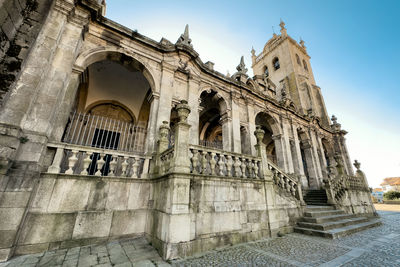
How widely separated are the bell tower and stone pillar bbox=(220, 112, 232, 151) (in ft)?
32.2

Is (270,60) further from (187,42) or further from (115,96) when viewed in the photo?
(115,96)

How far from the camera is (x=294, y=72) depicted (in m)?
19.1

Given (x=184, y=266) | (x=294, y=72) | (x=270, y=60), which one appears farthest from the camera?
(x=270, y=60)

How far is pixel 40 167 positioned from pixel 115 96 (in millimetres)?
6608

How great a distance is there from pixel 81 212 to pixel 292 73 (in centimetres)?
2258

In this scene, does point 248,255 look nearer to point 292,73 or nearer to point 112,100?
point 112,100

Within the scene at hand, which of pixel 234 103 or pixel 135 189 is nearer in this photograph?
pixel 135 189

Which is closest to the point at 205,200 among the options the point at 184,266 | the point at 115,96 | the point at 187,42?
the point at 184,266

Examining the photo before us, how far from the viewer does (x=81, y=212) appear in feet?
12.5

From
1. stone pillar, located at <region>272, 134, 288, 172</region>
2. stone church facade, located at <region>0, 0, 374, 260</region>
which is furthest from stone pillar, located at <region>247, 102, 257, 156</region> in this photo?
stone pillar, located at <region>272, 134, 288, 172</region>

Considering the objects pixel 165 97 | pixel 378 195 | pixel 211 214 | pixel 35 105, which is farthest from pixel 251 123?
pixel 378 195

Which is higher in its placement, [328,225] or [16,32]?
[16,32]

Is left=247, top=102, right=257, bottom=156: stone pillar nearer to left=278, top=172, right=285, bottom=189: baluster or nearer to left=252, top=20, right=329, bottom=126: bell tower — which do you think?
left=278, top=172, right=285, bottom=189: baluster

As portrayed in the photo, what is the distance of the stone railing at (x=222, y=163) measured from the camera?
174 inches
